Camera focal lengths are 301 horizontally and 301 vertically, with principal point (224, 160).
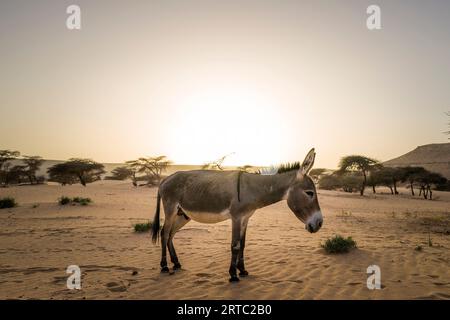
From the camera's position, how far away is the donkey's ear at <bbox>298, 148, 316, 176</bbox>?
567 centimetres

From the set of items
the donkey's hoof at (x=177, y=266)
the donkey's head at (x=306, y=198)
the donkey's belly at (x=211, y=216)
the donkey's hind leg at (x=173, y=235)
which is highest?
the donkey's head at (x=306, y=198)

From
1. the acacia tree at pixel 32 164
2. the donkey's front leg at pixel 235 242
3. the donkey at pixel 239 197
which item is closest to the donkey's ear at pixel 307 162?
the donkey at pixel 239 197

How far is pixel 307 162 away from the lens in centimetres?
578

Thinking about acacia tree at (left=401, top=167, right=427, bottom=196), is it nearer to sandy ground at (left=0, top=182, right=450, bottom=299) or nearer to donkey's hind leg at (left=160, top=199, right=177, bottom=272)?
sandy ground at (left=0, top=182, right=450, bottom=299)

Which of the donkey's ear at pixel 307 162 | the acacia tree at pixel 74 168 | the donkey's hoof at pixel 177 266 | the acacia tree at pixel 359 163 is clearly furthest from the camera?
the acacia tree at pixel 74 168

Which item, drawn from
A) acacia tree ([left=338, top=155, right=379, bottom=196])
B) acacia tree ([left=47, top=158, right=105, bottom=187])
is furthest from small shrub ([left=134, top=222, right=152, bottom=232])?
acacia tree ([left=338, top=155, right=379, bottom=196])

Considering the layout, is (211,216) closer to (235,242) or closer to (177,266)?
(235,242)

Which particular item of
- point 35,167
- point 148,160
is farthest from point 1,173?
point 148,160

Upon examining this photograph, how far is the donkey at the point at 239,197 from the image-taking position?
5840 mm

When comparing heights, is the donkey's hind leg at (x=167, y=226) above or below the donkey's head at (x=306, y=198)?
below

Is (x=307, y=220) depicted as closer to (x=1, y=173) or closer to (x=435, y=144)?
(x=1, y=173)

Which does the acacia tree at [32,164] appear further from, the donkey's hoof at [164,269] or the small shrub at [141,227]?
the donkey's hoof at [164,269]

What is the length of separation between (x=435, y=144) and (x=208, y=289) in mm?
137111

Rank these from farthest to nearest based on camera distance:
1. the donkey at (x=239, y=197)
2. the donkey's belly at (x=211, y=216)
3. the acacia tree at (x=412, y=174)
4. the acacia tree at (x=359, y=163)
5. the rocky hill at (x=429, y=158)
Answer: the rocky hill at (x=429, y=158)
the acacia tree at (x=359, y=163)
the acacia tree at (x=412, y=174)
the donkey's belly at (x=211, y=216)
the donkey at (x=239, y=197)
